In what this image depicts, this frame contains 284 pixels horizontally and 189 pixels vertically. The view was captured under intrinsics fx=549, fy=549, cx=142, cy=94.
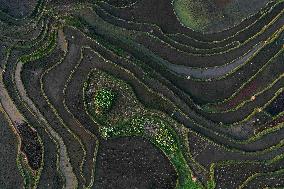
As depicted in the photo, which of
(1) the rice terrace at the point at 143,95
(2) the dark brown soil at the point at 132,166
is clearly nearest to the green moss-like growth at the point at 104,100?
(1) the rice terrace at the point at 143,95

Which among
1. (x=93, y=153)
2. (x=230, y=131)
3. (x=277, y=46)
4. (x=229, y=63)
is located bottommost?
(x=93, y=153)

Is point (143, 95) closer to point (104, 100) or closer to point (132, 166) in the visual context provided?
point (104, 100)

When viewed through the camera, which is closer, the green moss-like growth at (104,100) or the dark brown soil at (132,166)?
the dark brown soil at (132,166)

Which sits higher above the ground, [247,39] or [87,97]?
[247,39]

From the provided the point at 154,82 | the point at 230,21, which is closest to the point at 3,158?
the point at 154,82

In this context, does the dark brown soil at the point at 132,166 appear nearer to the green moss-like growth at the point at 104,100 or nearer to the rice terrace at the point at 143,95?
the rice terrace at the point at 143,95

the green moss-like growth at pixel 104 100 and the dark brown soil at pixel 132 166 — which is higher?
the green moss-like growth at pixel 104 100

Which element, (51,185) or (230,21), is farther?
(230,21)

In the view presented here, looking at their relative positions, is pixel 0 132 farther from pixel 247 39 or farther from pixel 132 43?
pixel 247 39
